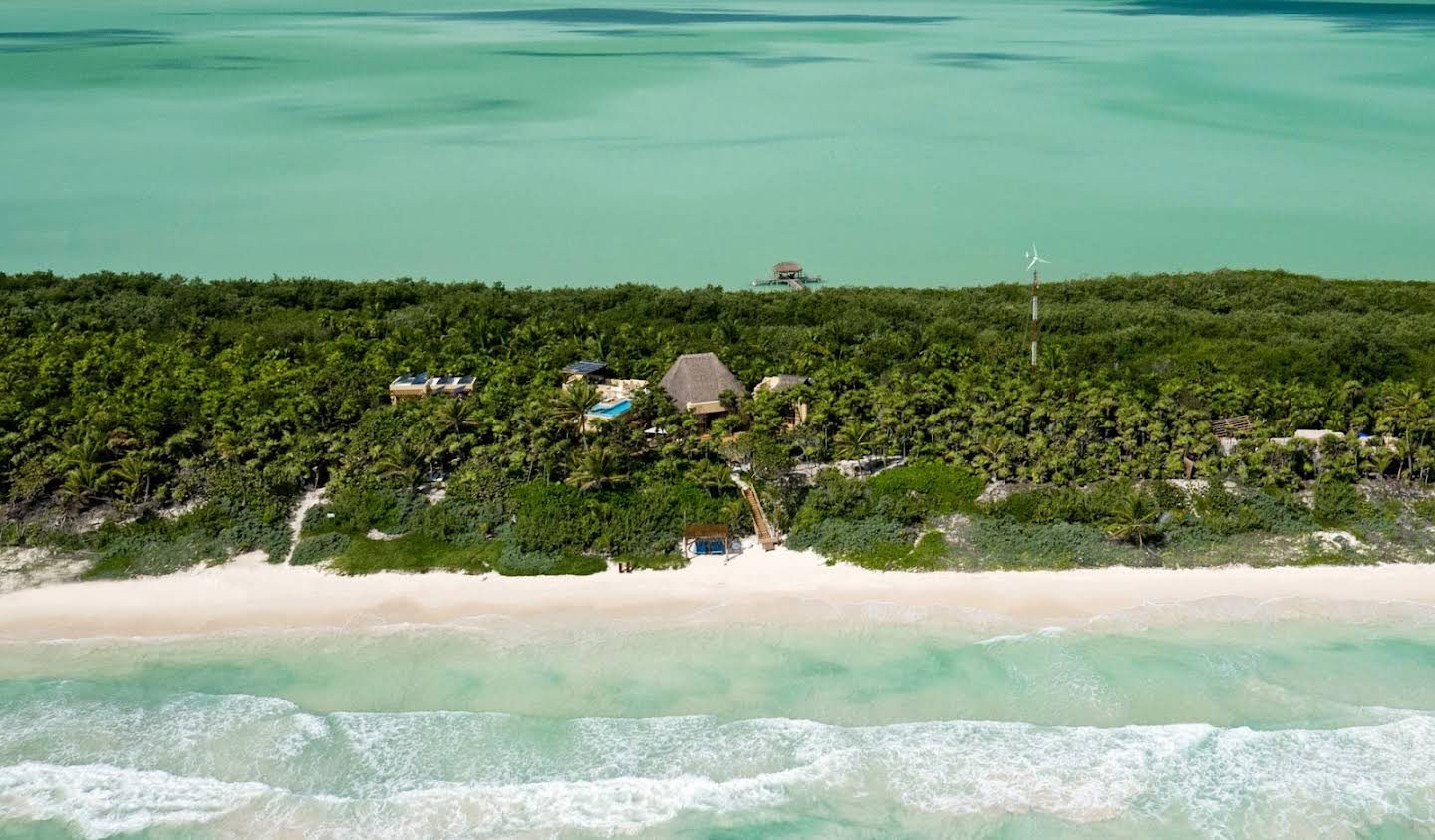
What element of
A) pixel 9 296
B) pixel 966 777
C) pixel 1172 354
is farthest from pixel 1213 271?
pixel 9 296

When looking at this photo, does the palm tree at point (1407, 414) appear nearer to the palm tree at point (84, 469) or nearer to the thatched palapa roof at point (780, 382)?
the thatched palapa roof at point (780, 382)

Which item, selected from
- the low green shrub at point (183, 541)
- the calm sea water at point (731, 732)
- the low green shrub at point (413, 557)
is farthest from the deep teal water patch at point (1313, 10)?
the low green shrub at point (183, 541)

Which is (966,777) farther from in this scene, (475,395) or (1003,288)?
(1003,288)

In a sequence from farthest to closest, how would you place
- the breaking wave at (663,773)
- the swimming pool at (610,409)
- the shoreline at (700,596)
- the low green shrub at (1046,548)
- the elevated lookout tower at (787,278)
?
the elevated lookout tower at (787,278) → the swimming pool at (610,409) → the low green shrub at (1046,548) → the shoreline at (700,596) → the breaking wave at (663,773)

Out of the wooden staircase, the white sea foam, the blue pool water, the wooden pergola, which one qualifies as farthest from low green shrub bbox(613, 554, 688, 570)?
the white sea foam

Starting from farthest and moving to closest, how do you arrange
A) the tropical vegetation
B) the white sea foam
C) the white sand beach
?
the tropical vegetation
the white sand beach
the white sea foam

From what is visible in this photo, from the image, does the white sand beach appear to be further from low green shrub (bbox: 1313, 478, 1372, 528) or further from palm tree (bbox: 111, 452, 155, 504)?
palm tree (bbox: 111, 452, 155, 504)
